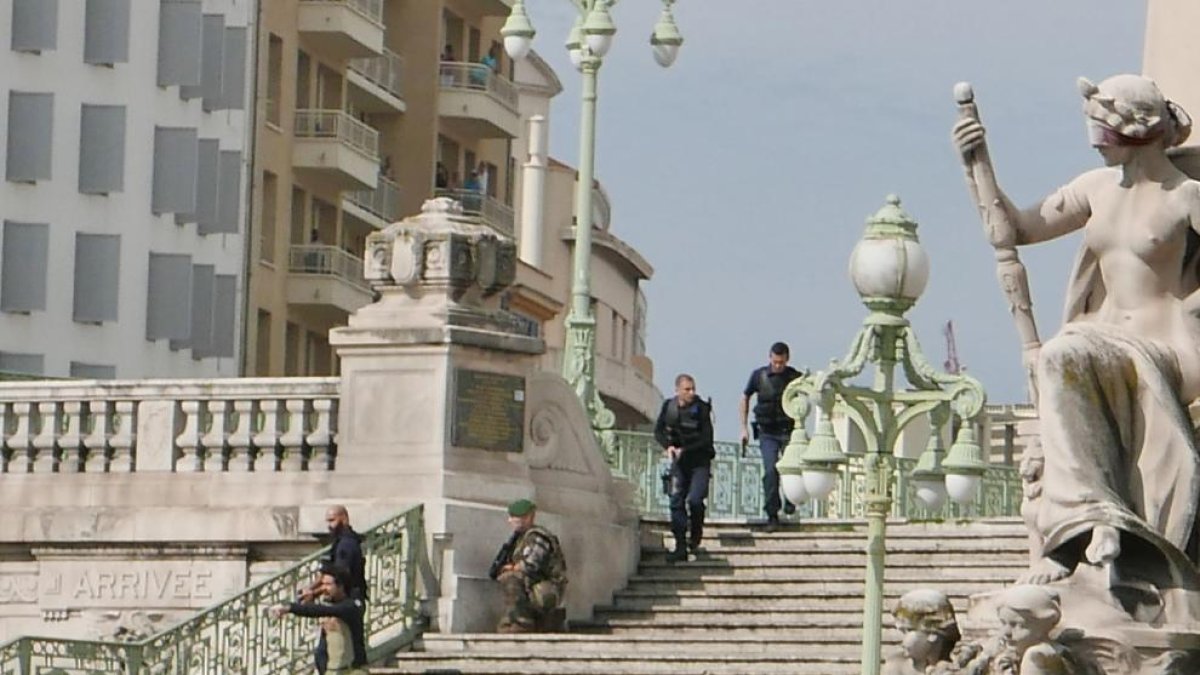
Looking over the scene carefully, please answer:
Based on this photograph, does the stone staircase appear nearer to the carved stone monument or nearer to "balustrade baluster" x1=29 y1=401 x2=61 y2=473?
"balustrade baluster" x1=29 y1=401 x2=61 y2=473

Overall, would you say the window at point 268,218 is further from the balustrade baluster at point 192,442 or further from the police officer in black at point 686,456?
the balustrade baluster at point 192,442

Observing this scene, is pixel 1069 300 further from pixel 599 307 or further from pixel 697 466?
pixel 599 307

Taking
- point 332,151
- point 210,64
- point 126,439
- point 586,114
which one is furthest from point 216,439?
point 332,151

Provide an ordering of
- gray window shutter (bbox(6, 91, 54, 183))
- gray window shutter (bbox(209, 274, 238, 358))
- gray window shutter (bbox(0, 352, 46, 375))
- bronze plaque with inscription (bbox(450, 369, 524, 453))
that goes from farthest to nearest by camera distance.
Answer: gray window shutter (bbox(209, 274, 238, 358))
gray window shutter (bbox(6, 91, 54, 183))
gray window shutter (bbox(0, 352, 46, 375))
bronze plaque with inscription (bbox(450, 369, 524, 453))

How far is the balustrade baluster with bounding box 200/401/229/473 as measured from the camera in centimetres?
3525

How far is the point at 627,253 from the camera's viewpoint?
94.1 meters

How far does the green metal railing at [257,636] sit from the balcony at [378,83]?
42985 mm

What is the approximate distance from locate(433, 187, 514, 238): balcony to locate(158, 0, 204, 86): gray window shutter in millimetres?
10047

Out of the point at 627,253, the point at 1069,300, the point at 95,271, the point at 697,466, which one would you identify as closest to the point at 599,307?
the point at 627,253

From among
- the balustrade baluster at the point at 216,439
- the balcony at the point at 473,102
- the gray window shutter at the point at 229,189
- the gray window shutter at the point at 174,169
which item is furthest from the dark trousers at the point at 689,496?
the balcony at the point at 473,102

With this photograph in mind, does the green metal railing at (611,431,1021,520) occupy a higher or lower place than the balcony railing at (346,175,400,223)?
lower

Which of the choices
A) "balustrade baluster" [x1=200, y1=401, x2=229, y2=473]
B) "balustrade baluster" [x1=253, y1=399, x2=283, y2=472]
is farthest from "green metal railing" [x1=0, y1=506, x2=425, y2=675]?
"balustrade baluster" [x1=200, y1=401, x2=229, y2=473]

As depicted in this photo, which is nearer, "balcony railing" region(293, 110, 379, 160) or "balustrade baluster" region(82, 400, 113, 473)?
"balustrade baluster" region(82, 400, 113, 473)

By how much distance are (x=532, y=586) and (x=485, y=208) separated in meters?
48.4
